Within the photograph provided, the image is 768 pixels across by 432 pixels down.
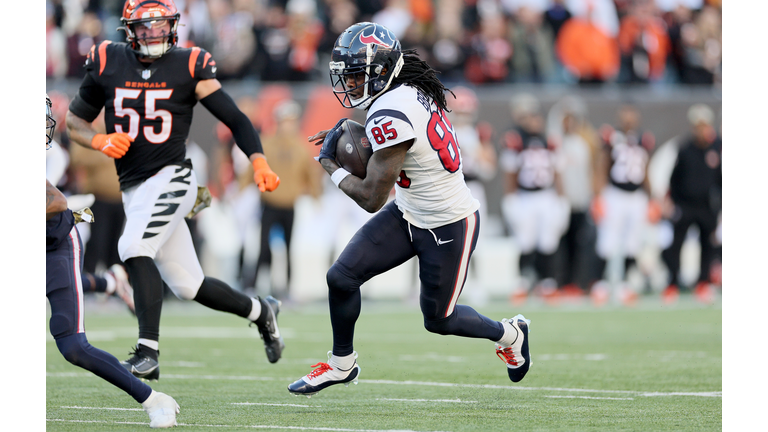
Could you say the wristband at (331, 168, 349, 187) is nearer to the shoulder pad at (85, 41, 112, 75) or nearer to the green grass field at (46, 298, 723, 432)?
the green grass field at (46, 298, 723, 432)

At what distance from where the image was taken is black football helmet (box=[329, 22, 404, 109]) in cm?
461

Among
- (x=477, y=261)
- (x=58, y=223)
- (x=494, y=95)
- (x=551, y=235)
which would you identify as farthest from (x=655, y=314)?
(x=58, y=223)

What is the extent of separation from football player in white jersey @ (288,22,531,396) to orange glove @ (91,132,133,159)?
1144mm

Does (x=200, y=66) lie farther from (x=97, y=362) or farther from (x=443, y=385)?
(x=443, y=385)

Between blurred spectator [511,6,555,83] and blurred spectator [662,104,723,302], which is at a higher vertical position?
blurred spectator [511,6,555,83]

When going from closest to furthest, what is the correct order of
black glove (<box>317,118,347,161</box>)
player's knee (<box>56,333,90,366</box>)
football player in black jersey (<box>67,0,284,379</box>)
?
player's knee (<box>56,333,90,366</box>) → black glove (<box>317,118,347,161</box>) → football player in black jersey (<box>67,0,284,379</box>)

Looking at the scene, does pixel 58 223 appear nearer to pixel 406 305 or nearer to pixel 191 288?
pixel 191 288

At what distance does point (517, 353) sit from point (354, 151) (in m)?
1.38

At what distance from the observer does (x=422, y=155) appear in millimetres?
4613

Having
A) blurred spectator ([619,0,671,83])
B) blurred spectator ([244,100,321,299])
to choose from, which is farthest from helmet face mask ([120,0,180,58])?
blurred spectator ([619,0,671,83])

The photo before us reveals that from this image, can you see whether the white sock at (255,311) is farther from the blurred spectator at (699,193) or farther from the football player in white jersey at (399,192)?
the blurred spectator at (699,193)

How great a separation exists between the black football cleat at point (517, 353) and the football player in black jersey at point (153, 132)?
60.1 inches

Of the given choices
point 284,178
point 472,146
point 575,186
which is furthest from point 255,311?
point 575,186

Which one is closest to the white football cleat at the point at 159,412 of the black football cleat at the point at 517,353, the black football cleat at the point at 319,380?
the black football cleat at the point at 319,380
